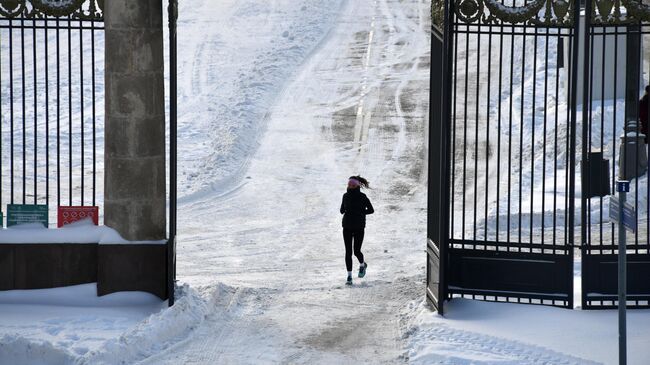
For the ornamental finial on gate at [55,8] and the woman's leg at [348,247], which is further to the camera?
the woman's leg at [348,247]

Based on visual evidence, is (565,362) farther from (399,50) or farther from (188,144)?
(399,50)

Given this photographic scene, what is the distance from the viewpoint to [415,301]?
16.0m

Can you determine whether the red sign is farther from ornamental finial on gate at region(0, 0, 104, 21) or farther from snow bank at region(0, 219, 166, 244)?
ornamental finial on gate at region(0, 0, 104, 21)

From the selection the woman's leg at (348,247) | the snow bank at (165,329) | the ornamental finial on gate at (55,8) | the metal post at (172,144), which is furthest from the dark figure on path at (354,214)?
the ornamental finial on gate at (55,8)

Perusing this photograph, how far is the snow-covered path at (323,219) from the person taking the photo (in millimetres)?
14484

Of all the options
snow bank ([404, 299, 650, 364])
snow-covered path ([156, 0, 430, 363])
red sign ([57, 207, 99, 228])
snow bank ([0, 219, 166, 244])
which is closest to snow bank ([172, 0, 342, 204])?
snow-covered path ([156, 0, 430, 363])

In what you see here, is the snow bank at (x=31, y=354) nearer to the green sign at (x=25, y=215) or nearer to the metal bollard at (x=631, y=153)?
the green sign at (x=25, y=215)

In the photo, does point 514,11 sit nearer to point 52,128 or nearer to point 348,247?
point 348,247

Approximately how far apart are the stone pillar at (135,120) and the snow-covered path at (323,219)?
1564 mm

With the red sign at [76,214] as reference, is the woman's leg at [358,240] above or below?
below

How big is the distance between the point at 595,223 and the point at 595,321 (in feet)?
21.3

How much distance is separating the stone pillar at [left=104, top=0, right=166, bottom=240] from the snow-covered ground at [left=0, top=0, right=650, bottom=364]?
1.00m

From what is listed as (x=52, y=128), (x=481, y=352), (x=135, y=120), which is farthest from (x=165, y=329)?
(x=52, y=128)

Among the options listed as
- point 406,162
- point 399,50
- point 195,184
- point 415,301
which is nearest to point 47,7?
point 415,301
